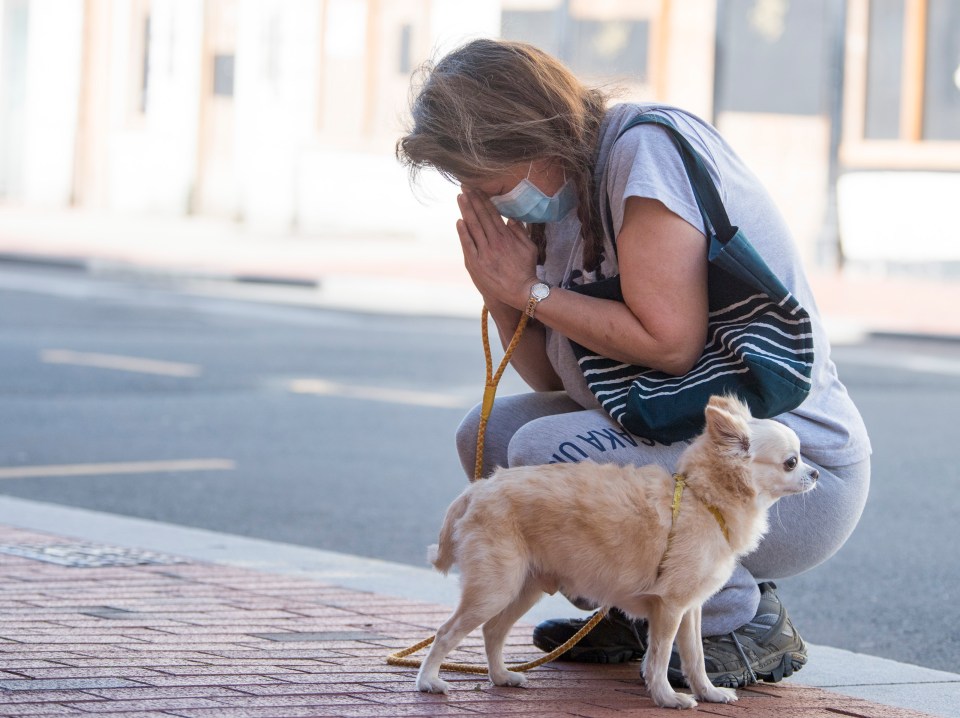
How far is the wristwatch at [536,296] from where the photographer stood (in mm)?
3893

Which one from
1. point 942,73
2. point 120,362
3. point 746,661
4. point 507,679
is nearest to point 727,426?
point 746,661

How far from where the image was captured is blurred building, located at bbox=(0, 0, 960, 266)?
22703 millimetres

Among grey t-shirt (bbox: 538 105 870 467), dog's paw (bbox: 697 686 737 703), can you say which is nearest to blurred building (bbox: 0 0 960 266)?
grey t-shirt (bbox: 538 105 870 467)

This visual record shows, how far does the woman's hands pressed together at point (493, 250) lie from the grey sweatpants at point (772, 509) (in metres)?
0.35

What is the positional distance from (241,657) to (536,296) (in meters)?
1.20

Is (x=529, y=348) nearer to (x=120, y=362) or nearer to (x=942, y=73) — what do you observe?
(x=120, y=362)

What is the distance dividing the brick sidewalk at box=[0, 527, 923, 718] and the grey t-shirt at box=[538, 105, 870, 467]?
27.1 inches

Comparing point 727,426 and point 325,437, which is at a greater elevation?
point 727,426

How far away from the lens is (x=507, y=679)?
3867 mm

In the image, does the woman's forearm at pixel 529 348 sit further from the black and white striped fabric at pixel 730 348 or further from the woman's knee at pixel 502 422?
the black and white striped fabric at pixel 730 348

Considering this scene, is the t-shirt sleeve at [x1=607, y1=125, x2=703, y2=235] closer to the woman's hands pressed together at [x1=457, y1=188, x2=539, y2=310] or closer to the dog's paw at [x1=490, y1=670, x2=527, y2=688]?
the woman's hands pressed together at [x1=457, y1=188, x2=539, y2=310]

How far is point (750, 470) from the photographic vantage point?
3.54 meters

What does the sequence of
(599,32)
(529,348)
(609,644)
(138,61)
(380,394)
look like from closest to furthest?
(609,644) < (529,348) < (380,394) < (599,32) < (138,61)

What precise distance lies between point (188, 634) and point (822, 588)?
2.73 meters
